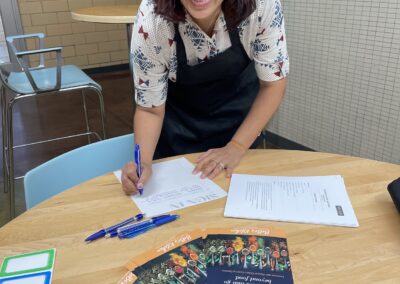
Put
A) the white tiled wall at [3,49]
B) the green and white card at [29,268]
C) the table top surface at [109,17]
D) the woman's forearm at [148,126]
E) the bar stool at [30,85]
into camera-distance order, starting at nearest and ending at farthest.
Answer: the green and white card at [29,268] → the woman's forearm at [148,126] → the bar stool at [30,85] → the table top surface at [109,17] → the white tiled wall at [3,49]

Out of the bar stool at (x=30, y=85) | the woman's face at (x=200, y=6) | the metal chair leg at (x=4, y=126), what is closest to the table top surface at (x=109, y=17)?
the bar stool at (x=30, y=85)

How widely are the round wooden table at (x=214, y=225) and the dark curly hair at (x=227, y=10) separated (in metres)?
0.42

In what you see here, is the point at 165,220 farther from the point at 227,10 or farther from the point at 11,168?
the point at 11,168

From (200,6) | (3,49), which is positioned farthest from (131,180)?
(3,49)

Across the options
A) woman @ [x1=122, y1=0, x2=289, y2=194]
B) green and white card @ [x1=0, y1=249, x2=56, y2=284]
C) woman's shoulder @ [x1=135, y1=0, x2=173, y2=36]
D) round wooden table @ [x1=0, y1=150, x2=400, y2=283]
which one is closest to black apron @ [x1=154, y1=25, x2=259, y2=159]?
woman @ [x1=122, y1=0, x2=289, y2=194]

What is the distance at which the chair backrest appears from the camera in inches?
40.8

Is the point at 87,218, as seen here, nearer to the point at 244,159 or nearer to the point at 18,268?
the point at 18,268

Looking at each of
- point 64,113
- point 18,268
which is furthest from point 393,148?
point 64,113

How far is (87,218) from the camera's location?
0.91 meters

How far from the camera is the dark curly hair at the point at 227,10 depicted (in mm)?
1081

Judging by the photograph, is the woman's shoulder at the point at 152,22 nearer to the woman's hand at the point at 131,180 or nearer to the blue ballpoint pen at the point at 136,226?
the woman's hand at the point at 131,180

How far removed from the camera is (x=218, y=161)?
3.69 ft

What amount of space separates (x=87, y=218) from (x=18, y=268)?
0.62 feet

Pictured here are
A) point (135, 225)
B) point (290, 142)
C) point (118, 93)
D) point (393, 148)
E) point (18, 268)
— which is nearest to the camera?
point (18, 268)
